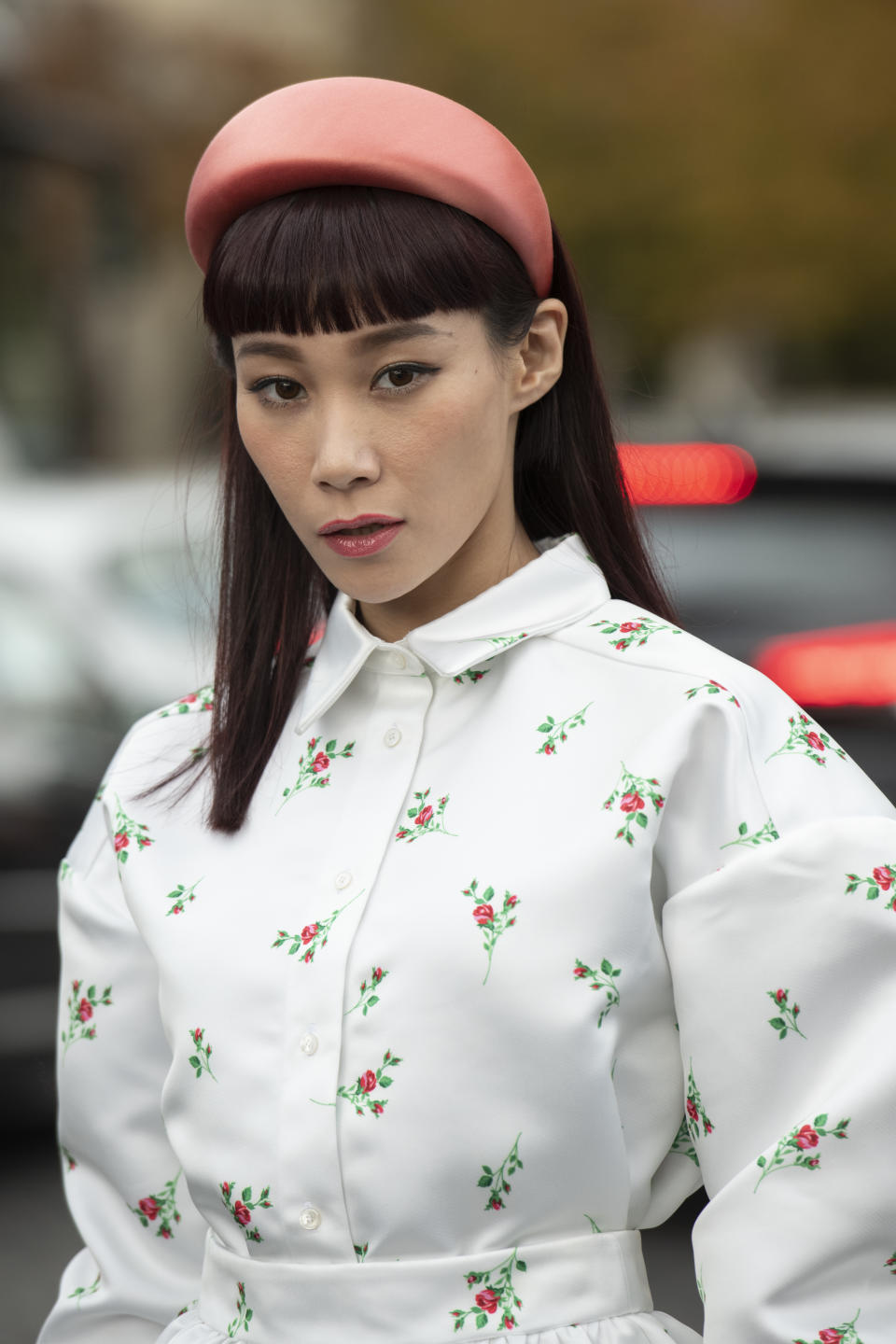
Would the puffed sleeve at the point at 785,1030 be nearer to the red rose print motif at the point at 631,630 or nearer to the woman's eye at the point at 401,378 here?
the red rose print motif at the point at 631,630

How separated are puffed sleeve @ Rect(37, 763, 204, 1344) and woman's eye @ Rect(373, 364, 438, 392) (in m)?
0.66

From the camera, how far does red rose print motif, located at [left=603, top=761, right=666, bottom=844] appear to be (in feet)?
5.71

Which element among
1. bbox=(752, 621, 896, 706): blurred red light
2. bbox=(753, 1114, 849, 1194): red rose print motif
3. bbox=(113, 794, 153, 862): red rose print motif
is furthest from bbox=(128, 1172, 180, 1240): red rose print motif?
bbox=(752, 621, 896, 706): blurred red light

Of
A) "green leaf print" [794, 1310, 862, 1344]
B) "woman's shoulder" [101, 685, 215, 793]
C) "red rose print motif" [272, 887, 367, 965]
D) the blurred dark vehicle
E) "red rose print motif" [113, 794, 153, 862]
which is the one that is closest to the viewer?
"green leaf print" [794, 1310, 862, 1344]

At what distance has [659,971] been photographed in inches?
69.3

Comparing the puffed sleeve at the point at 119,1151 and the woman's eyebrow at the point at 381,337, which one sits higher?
the woman's eyebrow at the point at 381,337

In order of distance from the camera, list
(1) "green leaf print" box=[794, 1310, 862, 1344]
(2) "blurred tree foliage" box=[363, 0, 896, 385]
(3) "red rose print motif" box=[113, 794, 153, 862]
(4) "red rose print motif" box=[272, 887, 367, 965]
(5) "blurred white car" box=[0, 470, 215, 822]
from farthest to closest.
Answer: (2) "blurred tree foliage" box=[363, 0, 896, 385] < (5) "blurred white car" box=[0, 470, 215, 822] < (3) "red rose print motif" box=[113, 794, 153, 862] < (4) "red rose print motif" box=[272, 887, 367, 965] < (1) "green leaf print" box=[794, 1310, 862, 1344]

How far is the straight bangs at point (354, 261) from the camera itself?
5.81 feet

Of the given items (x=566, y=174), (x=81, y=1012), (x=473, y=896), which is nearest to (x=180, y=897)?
(x=81, y=1012)

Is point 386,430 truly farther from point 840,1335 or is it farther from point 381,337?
point 840,1335

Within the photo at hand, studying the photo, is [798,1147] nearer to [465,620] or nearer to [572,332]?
[465,620]

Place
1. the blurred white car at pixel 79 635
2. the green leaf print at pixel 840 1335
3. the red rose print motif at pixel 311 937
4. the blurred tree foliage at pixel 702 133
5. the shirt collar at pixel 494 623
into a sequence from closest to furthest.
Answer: the green leaf print at pixel 840 1335 < the red rose print motif at pixel 311 937 < the shirt collar at pixel 494 623 < the blurred white car at pixel 79 635 < the blurred tree foliage at pixel 702 133

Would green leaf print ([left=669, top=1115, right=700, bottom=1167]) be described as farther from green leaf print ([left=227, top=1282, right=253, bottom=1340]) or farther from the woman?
green leaf print ([left=227, top=1282, right=253, bottom=1340])

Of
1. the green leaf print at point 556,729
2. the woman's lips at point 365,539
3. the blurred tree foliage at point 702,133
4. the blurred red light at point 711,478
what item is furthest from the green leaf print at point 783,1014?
the blurred tree foliage at point 702,133
